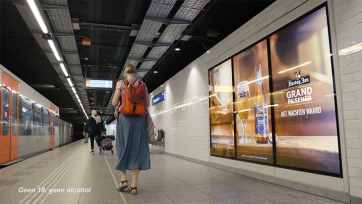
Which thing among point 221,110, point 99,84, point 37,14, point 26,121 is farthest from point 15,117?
point 221,110

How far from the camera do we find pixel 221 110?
5.50 m

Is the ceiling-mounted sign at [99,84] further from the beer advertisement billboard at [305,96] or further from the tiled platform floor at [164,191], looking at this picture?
the beer advertisement billboard at [305,96]

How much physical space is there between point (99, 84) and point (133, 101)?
6.90m

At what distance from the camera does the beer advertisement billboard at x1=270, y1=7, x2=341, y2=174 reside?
2885 millimetres

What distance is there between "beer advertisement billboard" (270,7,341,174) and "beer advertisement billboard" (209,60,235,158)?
56.8 inches

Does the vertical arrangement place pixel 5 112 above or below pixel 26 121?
above

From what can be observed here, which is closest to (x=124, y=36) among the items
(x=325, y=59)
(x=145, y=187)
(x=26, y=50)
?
(x=26, y=50)

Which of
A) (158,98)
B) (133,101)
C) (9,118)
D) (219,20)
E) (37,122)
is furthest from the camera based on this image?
(158,98)

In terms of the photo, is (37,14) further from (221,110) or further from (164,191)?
(221,110)

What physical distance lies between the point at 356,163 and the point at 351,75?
0.87 metres

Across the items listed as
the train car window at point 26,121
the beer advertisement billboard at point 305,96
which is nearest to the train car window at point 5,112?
the train car window at point 26,121

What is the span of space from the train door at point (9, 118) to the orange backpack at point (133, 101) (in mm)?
4248

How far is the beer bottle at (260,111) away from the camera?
4.00 m

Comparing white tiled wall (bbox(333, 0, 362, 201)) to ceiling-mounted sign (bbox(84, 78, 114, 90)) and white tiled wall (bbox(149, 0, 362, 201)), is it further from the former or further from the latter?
ceiling-mounted sign (bbox(84, 78, 114, 90))
